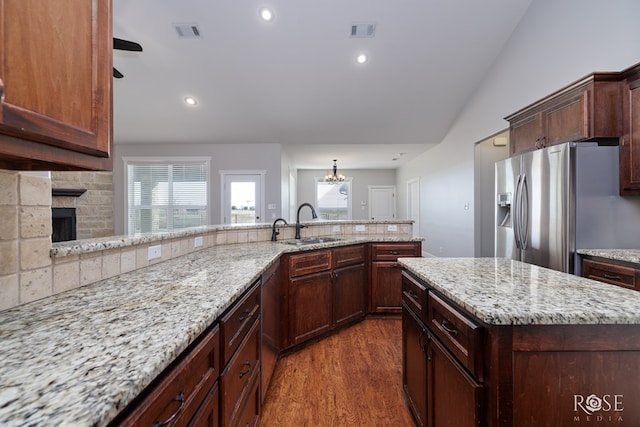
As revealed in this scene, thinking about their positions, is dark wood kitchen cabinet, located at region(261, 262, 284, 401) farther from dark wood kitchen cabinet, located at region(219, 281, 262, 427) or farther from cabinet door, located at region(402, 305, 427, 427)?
cabinet door, located at region(402, 305, 427, 427)

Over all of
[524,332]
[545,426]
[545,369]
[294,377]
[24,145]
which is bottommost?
[294,377]

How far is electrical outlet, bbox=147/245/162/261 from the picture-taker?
4.90 feet

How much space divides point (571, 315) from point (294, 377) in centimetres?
172

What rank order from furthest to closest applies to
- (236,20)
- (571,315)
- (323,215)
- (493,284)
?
1. (323,215)
2. (236,20)
3. (493,284)
4. (571,315)

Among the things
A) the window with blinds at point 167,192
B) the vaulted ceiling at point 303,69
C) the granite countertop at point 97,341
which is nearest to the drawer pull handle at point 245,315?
the granite countertop at point 97,341

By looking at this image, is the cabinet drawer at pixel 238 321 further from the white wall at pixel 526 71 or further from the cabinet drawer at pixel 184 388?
the white wall at pixel 526 71

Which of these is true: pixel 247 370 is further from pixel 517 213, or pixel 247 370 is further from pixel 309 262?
pixel 517 213

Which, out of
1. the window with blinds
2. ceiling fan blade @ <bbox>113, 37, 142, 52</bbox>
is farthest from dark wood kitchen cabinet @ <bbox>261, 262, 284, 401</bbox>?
the window with blinds

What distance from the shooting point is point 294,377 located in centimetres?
196

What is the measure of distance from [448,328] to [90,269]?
1462 mm

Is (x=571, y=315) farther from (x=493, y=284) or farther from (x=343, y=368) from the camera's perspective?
(x=343, y=368)

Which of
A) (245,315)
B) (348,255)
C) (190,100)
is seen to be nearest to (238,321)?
(245,315)

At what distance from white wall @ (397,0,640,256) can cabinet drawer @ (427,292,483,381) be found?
111 inches

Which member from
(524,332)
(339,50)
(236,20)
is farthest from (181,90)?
(524,332)
